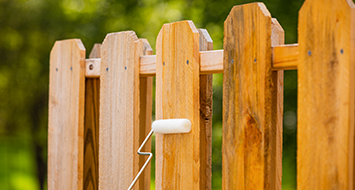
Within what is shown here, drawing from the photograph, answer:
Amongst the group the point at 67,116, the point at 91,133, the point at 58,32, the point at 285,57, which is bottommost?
the point at 91,133

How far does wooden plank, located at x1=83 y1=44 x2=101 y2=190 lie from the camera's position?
2234 millimetres

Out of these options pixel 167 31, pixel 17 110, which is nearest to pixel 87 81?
pixel 167 31

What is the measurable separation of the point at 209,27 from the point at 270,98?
315 cm

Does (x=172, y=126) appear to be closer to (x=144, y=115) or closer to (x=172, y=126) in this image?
(x=172, y=126)

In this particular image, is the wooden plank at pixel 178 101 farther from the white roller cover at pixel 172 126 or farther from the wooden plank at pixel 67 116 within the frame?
the wooden plank at pixel 67 116

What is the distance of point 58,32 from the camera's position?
4.33 meters

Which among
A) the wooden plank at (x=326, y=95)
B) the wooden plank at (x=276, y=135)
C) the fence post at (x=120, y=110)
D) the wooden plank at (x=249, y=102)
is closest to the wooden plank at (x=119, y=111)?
the fence post at (x=120, y=110)

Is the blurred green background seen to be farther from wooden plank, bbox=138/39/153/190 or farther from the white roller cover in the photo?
the white roller cover

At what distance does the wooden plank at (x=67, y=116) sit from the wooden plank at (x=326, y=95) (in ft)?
4.47

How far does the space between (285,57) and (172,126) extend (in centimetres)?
57

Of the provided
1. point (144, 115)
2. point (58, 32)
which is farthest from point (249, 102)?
point (58, 32)

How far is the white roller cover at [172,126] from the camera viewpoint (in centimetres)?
157

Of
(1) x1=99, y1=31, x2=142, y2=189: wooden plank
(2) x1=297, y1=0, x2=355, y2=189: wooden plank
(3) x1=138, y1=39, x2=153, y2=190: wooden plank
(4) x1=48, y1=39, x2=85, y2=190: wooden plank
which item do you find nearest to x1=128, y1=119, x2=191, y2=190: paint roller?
(1) x1=99, y1=31, x2=142, y2=189: wooden plank

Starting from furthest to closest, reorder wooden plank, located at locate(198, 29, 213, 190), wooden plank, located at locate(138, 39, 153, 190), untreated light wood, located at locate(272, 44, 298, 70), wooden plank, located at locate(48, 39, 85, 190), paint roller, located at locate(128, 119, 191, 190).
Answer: wooden plank, located at locate(48, 39, 85, 190), wooden plank, located at locate(138, 39, 153, 190), wooden plank, located at locate(198, 29, 213, 190), paint roller, located at locate(128, 119, 191, 190), untreated light wood, located at locate(272, 44, 298, 70)
